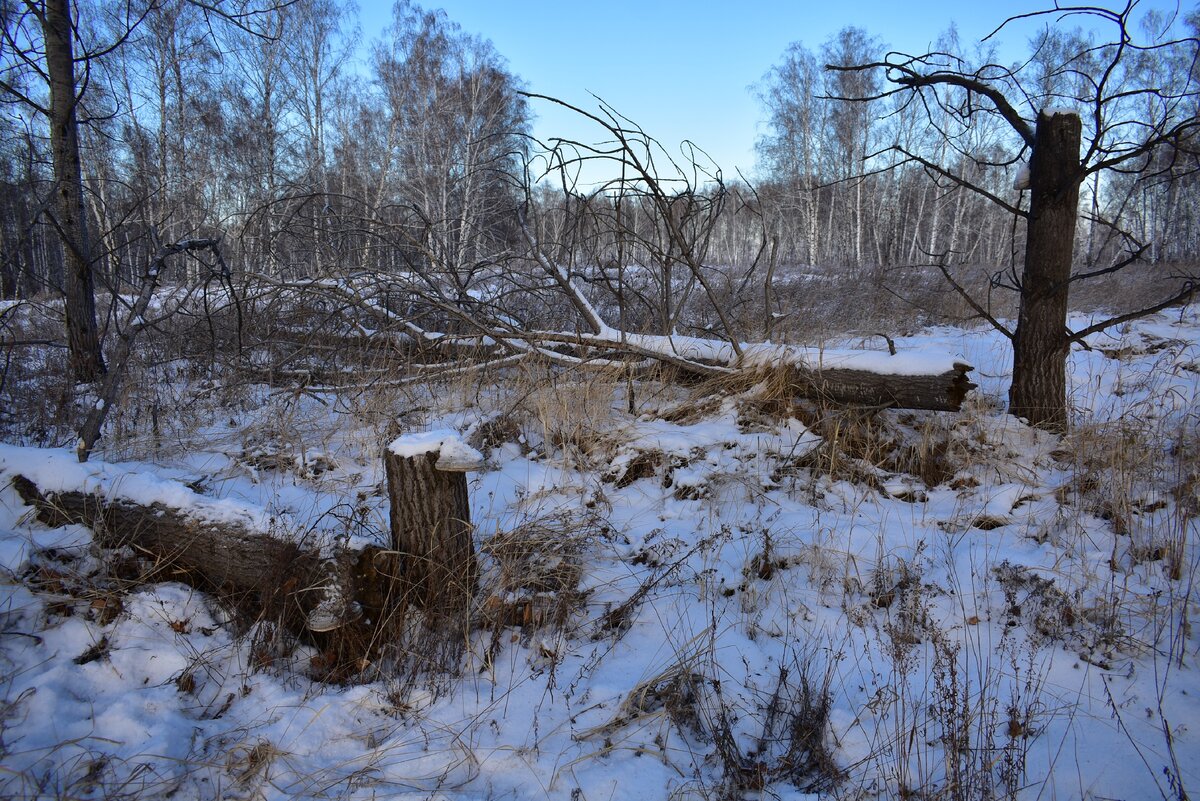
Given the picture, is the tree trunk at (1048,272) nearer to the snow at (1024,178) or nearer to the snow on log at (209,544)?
the snow at (1024,178)

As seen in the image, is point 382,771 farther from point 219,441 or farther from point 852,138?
point 852,138

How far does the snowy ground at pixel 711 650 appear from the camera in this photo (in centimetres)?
174

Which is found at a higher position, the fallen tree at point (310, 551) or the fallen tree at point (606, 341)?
the fallen tree at point (606, 341)

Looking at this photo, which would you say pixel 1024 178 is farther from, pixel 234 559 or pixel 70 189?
pixel 70 189

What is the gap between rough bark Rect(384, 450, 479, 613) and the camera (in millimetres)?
2248

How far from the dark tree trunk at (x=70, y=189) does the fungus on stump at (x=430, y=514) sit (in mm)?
5160

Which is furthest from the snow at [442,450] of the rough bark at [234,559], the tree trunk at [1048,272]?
the tree trunk at [1048,272]

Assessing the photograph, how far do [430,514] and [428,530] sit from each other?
0.07 m

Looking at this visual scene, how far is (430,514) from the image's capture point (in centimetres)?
229

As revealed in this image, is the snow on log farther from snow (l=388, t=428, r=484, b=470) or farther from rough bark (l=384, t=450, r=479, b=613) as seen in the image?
snow (l=388, t=428, r=484, b=470)

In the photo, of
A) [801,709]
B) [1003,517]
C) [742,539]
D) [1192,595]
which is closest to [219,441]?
[742,539]

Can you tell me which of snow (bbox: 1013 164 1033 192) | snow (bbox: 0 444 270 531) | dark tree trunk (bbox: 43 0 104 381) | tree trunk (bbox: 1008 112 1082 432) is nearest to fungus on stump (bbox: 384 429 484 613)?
snow (bbox: 0 444 270 531)

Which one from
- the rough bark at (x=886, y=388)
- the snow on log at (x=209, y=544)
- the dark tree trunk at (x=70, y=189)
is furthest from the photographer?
the dark tree trunk at (x=70, y=189)

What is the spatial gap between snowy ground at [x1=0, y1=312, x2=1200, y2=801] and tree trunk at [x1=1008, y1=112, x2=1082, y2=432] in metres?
0.37
